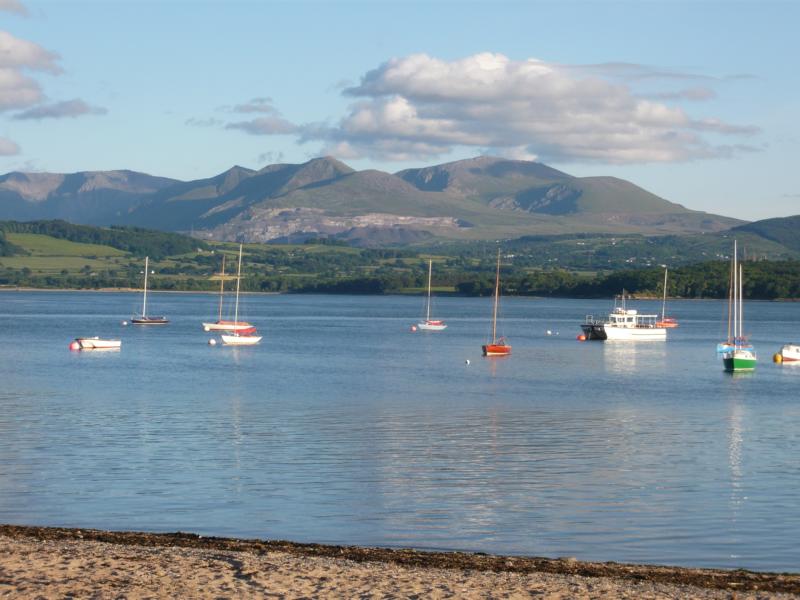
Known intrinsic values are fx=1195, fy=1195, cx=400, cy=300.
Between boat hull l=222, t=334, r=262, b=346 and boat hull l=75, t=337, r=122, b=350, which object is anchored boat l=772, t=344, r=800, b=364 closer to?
boat hull l=222, t=334, r=262, b=346

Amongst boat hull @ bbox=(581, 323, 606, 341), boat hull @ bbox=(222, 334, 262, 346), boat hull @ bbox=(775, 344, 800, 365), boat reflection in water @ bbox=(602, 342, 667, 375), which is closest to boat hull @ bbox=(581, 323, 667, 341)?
boat hull @ bbox=(581, 323, 606, 341)

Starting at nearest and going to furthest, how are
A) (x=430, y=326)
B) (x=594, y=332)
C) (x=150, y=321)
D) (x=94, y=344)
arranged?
(x=94, y=344) < (x=594, y=332) < (x=150, y=321) < (x=430, y=326)

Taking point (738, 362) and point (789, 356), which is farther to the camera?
point (789, 356)

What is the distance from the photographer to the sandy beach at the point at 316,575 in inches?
627

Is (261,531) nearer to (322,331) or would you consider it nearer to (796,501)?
(796,501)

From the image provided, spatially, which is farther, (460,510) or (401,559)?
(460,510)

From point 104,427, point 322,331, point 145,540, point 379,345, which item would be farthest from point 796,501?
point 322,331

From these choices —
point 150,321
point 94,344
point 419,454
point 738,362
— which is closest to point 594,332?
point 738,362

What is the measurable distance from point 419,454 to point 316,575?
16.5 m

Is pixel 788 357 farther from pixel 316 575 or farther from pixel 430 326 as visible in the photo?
pixel 316 575

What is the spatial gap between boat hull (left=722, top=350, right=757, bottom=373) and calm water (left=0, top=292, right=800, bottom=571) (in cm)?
95

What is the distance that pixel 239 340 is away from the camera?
95.4 meters

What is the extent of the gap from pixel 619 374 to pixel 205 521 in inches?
1986

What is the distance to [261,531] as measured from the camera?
73.7 ft
